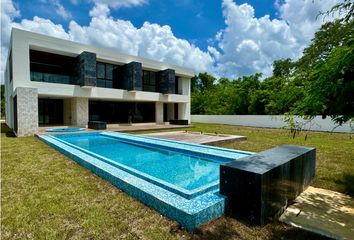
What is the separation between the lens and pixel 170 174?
6.31m

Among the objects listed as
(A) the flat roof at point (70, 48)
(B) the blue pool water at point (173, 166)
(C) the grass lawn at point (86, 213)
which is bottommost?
(B) the blue pool water at point (173, 166)

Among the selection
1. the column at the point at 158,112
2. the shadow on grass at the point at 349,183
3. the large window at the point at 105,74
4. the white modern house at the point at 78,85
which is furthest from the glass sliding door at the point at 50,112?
the shadow on grass at the point at 349,183

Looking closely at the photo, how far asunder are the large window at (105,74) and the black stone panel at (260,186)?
62.2ft

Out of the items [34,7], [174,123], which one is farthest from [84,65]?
[174,123]

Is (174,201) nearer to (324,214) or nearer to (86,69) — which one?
Answer: (324,214)

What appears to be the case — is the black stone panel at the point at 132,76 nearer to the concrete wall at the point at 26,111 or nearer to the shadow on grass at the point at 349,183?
the concrete wall at the point at 26,111

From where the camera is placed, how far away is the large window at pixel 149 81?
80.0 ft

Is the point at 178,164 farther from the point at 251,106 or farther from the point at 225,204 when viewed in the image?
the point at 251,106

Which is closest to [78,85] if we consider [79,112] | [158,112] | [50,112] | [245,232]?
[79,112]

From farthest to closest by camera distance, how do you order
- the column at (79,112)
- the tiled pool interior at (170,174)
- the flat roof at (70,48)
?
the column at (79,112)
the flat roof at (70,48)
the tiled pool interior at (170,174)

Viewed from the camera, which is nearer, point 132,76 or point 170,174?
point 170,174

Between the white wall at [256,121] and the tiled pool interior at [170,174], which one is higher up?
the white wall at [256,121]

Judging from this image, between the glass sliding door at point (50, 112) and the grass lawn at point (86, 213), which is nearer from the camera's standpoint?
the grass lawn at point (86, 213)

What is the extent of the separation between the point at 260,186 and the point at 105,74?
20.3m
